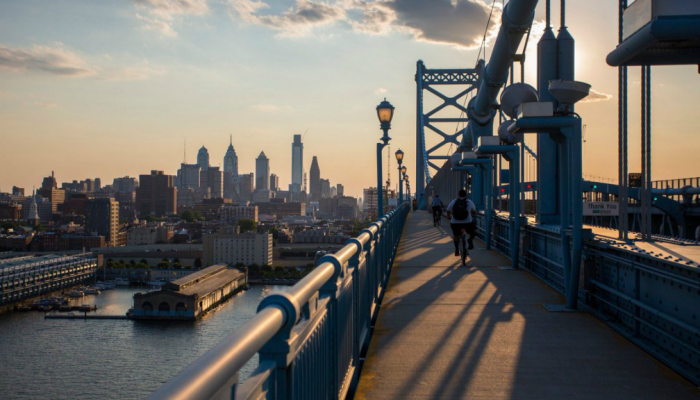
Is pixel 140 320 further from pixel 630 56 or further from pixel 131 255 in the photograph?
pixel 630 56

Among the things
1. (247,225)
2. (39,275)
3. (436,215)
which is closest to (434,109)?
(436,215)

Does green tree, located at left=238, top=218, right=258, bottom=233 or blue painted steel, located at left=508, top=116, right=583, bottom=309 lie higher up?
blue painted steel, located at left=508, top=116, right=583, bottom=309

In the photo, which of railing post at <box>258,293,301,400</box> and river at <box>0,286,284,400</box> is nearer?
railing post at <box>258,293,301,400</box>

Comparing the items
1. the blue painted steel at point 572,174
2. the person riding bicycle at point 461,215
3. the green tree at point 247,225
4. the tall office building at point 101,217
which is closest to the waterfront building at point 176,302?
the person riding bicycle at point 461,215

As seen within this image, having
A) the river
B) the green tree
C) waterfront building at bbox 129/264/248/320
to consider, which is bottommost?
the river

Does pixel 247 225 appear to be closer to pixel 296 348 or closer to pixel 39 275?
pixel 39 275

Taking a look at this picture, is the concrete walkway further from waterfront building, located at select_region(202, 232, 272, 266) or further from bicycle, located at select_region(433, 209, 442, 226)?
waterfront building, located at select_region(202, 232, 272, 266)

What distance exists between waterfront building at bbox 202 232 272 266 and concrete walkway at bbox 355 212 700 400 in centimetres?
10539

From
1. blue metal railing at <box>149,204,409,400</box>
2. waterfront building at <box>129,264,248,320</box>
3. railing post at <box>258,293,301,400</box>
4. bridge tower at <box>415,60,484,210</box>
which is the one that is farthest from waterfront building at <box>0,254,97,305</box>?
railing post at <box>258,293,301,400</box>

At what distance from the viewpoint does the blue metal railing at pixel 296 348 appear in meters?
1.35

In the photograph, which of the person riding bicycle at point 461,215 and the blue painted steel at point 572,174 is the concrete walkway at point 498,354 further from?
the person riding bicycle at point 461,215

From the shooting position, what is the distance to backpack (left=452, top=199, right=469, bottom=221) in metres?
11.5

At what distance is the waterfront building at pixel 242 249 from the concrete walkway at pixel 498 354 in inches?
4149

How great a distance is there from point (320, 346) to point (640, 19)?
3270mm
